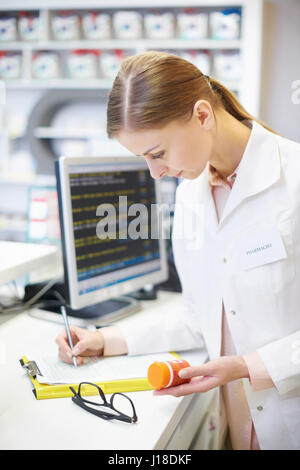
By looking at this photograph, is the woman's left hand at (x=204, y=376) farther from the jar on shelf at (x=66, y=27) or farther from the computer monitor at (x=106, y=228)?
the jar on shelf at (x=66, y=27)

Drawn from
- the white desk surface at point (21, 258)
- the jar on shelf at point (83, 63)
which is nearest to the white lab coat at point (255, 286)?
the white desk surface at point (21, 258)

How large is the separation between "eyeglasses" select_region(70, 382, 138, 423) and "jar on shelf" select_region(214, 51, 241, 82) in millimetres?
3244

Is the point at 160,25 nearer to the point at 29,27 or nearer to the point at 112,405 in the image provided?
the point at 29,27

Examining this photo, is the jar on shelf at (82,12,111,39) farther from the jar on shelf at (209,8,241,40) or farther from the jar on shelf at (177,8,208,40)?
the jar on shelf at (209,8,241,40)

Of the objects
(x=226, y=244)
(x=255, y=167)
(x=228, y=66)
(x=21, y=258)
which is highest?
(x=228, y=66)

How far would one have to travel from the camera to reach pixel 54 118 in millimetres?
4562

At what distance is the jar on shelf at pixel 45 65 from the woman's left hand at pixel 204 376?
147 inches

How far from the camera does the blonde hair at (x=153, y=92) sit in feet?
3.10

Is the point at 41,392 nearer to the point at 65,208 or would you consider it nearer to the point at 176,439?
the point at 176,439

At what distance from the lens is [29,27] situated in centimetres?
408

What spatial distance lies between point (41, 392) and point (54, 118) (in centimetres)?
399

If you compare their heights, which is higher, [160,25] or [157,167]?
[160,25]

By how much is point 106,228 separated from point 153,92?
556 mm

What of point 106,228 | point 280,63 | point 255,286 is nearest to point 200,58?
point 280,63
